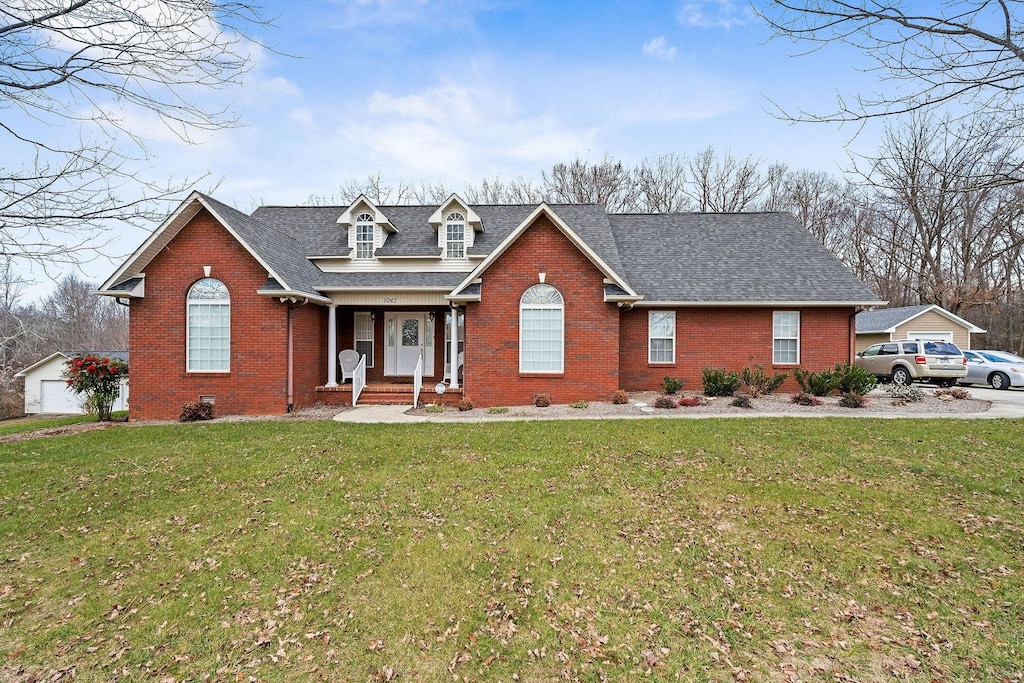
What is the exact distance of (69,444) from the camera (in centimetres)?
991

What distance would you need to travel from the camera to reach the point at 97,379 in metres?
13.6

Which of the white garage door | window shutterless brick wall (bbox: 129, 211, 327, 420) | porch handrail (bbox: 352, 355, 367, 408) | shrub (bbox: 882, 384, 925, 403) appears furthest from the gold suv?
the white garage door

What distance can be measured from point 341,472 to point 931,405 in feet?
50.1

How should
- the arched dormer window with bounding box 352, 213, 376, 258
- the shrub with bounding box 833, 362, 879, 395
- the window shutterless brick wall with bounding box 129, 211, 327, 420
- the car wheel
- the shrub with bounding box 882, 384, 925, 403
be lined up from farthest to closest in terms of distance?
the car wheel, the arched dormer window with bounding box 352, 213, 376, 258, the shrub with bounding box 833, 362, 879, 395, the shrub with bounding box 882, 384, 925, 403, the window shutterless brick wall with bounding box 129, 211, 327, 420

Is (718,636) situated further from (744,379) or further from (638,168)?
(638,168)

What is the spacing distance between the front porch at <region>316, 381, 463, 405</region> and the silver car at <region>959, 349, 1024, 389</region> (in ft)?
68.2

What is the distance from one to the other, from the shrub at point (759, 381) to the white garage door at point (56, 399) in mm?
35785

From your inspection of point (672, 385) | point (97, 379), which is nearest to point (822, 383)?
point (672, 385)

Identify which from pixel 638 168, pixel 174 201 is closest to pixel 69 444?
pixel 174 201

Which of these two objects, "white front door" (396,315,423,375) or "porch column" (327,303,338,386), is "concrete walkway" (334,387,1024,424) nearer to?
"porch column" (327,303,338,386)

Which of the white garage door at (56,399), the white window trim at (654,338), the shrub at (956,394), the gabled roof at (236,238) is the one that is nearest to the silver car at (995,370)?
the shrub at (956,394)

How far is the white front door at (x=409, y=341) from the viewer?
56.4 feet

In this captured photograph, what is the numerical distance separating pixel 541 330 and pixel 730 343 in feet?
22.2

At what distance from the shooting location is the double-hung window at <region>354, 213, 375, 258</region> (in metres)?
17.1
